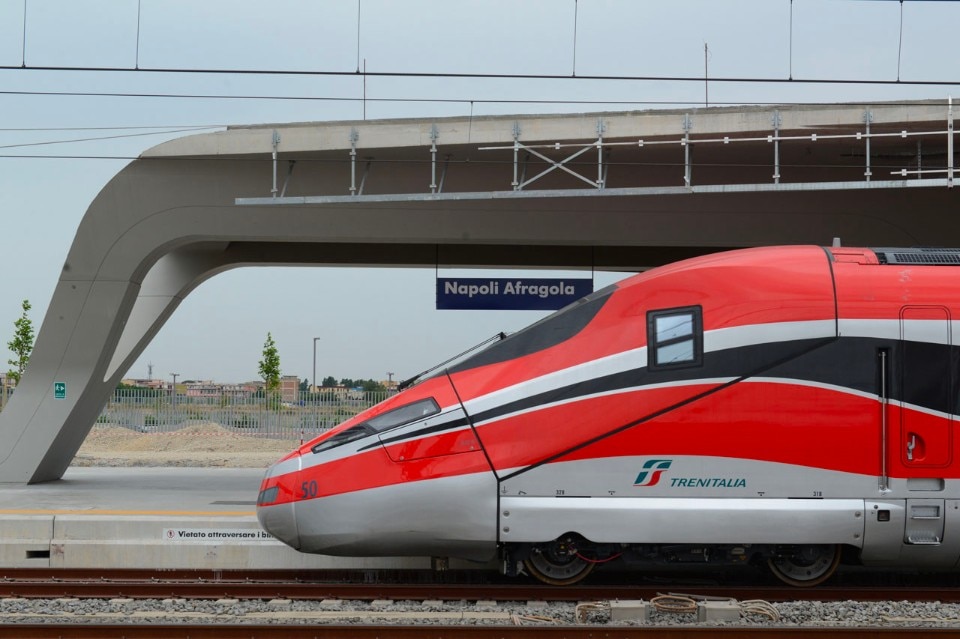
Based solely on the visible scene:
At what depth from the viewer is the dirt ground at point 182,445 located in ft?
98.9

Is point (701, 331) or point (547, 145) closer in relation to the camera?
point (701, 331)

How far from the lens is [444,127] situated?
15.4 metres

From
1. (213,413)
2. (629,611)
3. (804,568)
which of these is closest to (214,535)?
(629,611)

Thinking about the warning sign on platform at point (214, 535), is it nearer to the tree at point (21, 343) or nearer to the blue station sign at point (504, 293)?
the blue station sign at point (504, 293)

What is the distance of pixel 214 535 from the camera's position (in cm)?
1070

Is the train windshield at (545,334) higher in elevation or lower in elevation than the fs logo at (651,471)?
higher

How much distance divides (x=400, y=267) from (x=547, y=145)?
5615 mm

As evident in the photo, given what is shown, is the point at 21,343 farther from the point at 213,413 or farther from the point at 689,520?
the point at 689,520

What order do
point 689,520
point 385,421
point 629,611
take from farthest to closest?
point 385,421
point 689,520
point 629,611

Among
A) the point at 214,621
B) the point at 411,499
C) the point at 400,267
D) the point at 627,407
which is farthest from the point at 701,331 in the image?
the point at 400,267

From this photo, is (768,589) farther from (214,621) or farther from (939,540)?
(214,621)

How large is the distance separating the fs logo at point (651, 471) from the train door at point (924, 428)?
6.53 ft

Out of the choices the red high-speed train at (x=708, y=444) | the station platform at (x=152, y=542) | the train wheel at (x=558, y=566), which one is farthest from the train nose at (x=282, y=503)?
the train wheel at (x=558, y=566)

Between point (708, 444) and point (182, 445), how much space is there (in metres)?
28.0
